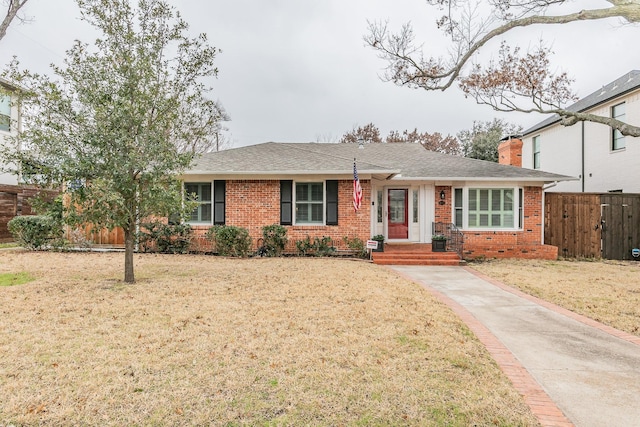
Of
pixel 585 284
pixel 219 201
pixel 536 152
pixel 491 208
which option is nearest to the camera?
pixel 585 284

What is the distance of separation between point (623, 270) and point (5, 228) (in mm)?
22080

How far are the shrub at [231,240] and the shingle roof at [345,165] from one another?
1.89m

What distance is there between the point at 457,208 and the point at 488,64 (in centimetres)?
499

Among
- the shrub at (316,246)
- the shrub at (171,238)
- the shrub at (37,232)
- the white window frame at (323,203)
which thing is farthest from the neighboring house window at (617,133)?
the shrub at (37,232)

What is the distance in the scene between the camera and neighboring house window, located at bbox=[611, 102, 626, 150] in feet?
46.2

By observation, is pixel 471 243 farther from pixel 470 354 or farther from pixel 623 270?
pixel 470 354

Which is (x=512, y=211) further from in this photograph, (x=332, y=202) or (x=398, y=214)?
(x=332, y=202)

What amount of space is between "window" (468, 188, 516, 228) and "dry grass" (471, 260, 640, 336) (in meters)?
1.85

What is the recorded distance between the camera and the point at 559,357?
3.97 meters

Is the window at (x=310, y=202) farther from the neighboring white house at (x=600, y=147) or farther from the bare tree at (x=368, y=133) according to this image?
the bare tree at (x=368, y=133)

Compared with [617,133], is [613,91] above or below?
above

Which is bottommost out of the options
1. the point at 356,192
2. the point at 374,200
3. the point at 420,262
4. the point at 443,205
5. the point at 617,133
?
the point at 420,262

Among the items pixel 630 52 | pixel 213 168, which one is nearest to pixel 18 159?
pixel 213 168

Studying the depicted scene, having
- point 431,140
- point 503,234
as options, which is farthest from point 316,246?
point 431,140
